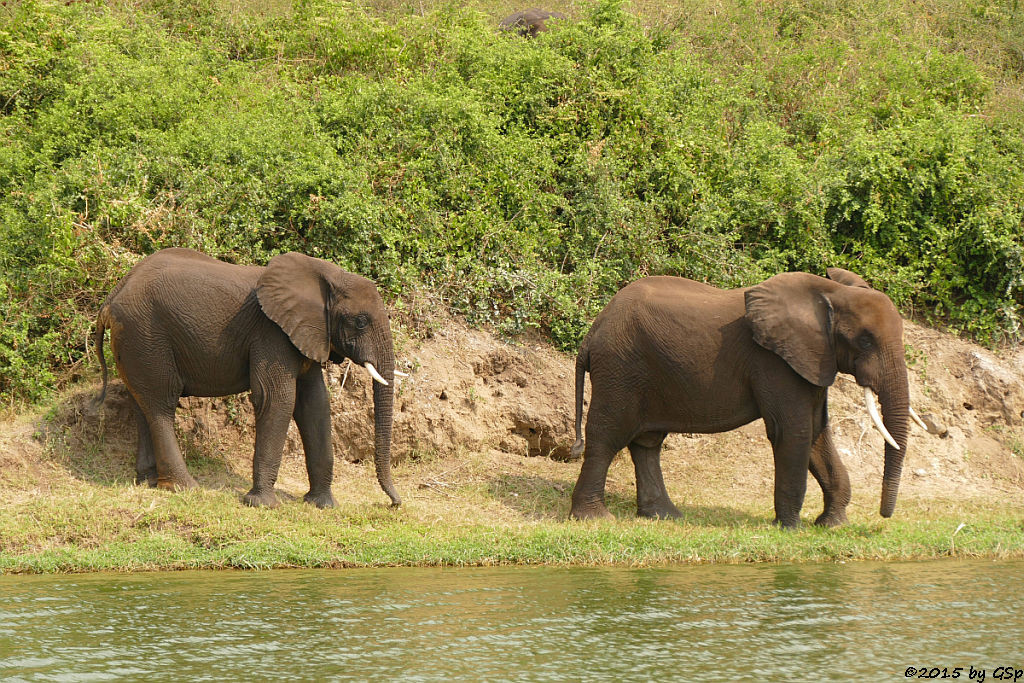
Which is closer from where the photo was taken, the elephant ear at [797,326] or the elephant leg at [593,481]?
the elephant ear at [797,326]

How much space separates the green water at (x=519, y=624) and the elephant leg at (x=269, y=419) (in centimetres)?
148

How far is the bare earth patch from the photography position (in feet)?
39.7

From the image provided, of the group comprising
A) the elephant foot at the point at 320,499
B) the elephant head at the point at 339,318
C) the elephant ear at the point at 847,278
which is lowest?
the elephant foot at the point at 320,499

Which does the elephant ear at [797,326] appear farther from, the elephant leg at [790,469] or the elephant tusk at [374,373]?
the elephant tusk at [374,373]

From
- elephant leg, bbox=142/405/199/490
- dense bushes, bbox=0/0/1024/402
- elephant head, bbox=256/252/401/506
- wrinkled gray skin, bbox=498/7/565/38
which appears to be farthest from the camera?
wrinkled gray skin, bbox=498/7/565/38

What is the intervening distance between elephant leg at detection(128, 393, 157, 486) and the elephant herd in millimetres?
14

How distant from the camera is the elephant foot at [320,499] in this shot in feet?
37.6

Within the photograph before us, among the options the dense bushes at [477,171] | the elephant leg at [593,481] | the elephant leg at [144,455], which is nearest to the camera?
the elephant leg at [593,481]

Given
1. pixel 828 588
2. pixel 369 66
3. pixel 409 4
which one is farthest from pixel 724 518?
pixel 409 4

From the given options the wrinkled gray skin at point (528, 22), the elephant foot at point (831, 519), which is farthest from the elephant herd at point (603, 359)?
the wrinkled gray skin at point (528, 22)

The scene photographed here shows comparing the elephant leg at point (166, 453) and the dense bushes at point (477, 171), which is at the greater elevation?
the dense bushes at point (477, 171)

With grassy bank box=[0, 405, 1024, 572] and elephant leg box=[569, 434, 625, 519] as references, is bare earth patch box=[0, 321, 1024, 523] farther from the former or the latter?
elephant leg box=[569, 434, 625, 519]

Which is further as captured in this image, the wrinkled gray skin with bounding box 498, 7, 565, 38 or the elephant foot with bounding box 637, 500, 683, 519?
the wrinkled gray skin with bounding box 498, 7, 565, 38

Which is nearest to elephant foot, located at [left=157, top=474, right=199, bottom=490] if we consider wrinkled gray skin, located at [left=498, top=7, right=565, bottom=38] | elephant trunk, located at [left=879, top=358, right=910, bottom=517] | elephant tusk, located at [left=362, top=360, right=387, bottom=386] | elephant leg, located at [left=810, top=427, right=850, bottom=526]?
elephant tusk, located at [left=362, top=360, right=387, bottom=386]
